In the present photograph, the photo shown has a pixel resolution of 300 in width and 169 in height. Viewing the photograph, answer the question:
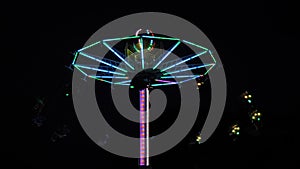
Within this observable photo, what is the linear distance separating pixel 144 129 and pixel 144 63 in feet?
7.64

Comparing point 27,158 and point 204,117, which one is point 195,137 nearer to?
point 204,117

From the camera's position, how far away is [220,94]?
17.2m

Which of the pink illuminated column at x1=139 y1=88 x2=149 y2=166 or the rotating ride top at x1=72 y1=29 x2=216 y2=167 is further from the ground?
the rotating ride top at x1=72 y1=29 x2=216 y2=167

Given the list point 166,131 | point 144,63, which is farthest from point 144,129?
point 166,131

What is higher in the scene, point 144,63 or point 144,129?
point 144,63

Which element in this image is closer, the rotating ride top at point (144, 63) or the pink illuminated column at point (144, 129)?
the rotating ride top at point (144, 63)

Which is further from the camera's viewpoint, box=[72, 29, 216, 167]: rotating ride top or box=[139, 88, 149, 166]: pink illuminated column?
box=[139, 88, 149, 166]: pink illuminated column

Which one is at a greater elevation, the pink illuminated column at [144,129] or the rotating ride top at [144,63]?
the rotating ride top at [144,63]

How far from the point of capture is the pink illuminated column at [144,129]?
10906mm

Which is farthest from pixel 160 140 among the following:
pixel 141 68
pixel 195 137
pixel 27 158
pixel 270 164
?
pixel 141 68

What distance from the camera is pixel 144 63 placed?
10.5m

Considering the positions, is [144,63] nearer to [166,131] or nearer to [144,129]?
[144,129]

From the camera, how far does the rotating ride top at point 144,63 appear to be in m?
9.88

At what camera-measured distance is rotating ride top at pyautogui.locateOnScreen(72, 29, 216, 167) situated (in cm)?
988
